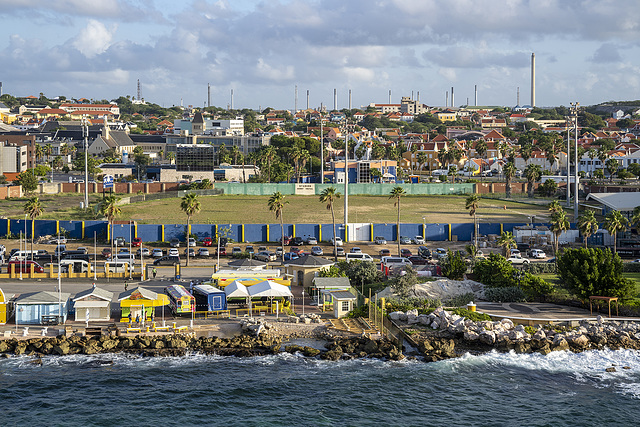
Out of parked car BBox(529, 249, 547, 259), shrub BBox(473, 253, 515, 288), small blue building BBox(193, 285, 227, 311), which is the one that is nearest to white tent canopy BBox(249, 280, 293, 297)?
small blue building BBox(193, 285, 227, 311)

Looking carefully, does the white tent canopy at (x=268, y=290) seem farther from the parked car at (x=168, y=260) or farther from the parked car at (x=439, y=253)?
the parked car at (x=439, y=253)

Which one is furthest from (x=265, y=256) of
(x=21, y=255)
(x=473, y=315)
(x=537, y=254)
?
(x=473, y=315)

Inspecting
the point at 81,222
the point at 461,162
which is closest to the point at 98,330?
the point at 81,222

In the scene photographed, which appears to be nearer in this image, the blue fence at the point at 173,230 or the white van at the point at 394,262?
the white van at the point at 394,262

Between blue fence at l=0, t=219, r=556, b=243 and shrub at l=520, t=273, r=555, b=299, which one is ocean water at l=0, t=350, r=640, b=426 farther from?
blue fence at l=0, t=219, r=556, b=243

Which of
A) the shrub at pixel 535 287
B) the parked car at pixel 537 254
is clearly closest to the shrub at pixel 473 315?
the shrub at pixel 535 287

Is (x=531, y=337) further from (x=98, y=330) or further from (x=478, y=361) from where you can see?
(x=98, y=330)
